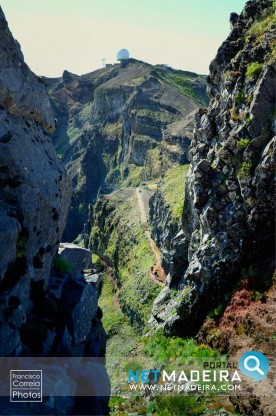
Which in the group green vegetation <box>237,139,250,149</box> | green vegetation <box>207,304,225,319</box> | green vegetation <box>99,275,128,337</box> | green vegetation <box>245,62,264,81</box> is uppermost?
green vegetation <box>245,62,264,81</box>

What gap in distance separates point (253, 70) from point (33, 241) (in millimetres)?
26877

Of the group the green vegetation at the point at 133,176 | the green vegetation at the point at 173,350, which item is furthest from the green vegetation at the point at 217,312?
the green vegetation at the point at 133,176

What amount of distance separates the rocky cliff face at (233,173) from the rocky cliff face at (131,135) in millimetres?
67193

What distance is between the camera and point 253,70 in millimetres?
36000

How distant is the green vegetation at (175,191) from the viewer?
221ft

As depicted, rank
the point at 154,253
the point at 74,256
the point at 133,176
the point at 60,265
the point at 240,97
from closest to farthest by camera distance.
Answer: the point at 60,265 < the point at 74,256 < the point at 240,97 < the point at 154,253 < the point at 133,176

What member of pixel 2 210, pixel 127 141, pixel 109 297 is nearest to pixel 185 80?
pixel 127 141

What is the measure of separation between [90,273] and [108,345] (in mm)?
34163

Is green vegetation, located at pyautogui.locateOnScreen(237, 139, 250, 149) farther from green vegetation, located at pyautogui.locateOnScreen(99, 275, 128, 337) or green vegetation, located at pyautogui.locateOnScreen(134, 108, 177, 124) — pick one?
green vegetation, located at pyautogui.locateOnScreen(134, 108, 177, 124)

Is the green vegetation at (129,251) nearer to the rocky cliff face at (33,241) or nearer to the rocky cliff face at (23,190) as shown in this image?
the rocky cliff face at (33,241)

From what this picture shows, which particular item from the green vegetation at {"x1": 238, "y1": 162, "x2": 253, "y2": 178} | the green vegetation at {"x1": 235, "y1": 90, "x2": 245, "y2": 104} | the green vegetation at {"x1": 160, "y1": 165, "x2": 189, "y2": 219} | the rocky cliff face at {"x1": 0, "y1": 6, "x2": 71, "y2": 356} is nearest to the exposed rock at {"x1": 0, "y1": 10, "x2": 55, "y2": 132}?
the rocky cliff face at {"x1": 0, "y1": 6, "x2": 71, "y2": 356}

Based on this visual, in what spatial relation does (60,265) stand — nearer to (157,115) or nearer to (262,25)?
(262,25)

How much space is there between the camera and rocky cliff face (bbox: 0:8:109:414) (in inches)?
774

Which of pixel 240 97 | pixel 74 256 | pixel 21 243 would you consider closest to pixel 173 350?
pixel 74 256
